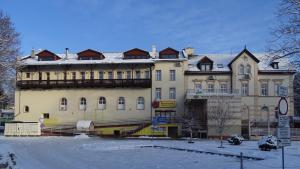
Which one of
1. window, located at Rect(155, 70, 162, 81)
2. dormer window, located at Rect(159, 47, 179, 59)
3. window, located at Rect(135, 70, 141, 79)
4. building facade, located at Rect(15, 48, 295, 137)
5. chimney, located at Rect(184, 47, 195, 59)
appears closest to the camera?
building facade, located at Rect(15, 48, 295, 137)

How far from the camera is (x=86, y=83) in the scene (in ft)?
212

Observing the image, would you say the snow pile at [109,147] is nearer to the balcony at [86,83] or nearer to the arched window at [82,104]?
the balcony at [86,83]

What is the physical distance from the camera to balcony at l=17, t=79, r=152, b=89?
209ft

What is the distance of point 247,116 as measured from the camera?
6116 centimetres

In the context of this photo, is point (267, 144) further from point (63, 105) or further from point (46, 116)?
point (46, 116)

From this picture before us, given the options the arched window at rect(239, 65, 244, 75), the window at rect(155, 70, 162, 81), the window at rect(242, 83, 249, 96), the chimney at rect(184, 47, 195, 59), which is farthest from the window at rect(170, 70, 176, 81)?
the window at rect(242, 83, 249, 96)

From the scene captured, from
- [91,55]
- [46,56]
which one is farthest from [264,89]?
[46,56]

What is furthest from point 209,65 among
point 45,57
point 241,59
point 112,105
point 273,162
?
point 273,162

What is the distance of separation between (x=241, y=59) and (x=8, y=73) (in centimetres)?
3751

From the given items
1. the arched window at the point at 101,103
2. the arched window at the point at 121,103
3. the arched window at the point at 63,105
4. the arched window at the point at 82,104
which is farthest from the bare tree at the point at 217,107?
the arched window at the point at 63,105

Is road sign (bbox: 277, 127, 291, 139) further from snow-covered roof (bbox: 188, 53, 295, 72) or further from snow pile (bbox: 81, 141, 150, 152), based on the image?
snow-covered roof (bbox: 188, 53, 295, 72)

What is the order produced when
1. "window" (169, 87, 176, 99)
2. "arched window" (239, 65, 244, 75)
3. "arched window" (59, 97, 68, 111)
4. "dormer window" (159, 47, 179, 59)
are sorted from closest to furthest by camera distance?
"arched window" (239, 65, 244, 75) < "window" (169, 87, 176, 99) < "dormer window" (159, 47, 179, 59) < "arched window" (59, 97, 68, 111)

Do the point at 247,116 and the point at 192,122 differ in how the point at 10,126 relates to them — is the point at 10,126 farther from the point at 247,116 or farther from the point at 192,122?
the point at 247,116

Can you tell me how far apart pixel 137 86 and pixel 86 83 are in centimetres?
760
